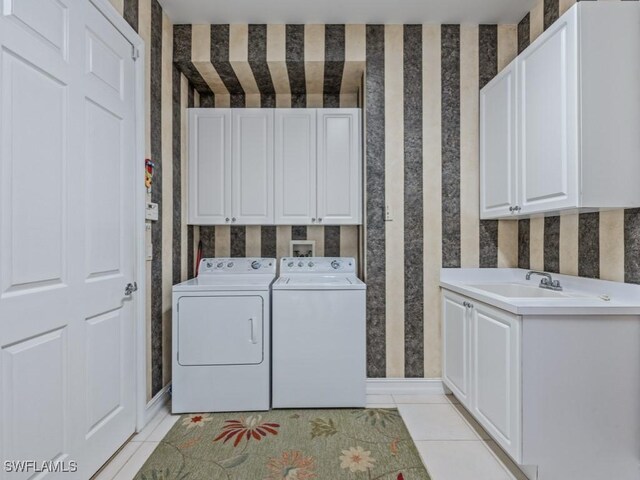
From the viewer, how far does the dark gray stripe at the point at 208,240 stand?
10.3 ft

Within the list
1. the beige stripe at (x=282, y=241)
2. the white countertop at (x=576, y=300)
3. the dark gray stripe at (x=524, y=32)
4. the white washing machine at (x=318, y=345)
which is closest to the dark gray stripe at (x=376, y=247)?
the white washing machine at (x=318, y=345)

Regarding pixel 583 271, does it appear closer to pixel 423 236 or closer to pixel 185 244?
pixel 423 236

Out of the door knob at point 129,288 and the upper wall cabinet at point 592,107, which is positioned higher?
the upper wall cabinet at point 592,107

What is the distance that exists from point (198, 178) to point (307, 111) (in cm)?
102

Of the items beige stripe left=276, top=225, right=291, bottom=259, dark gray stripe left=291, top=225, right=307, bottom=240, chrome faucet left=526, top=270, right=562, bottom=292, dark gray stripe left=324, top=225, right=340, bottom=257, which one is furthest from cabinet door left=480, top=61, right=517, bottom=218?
beige stripe left=276, top=225, right=291, bottom=259

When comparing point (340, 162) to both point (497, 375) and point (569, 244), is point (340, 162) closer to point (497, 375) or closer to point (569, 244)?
point (569, 244)

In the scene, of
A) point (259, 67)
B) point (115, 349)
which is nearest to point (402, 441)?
point (115, 349)

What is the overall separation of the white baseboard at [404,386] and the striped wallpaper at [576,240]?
1101 mm

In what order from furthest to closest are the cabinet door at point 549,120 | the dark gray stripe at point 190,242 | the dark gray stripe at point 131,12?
the dark gray stripe at point 190,242
the dark gray stripe at point 131,12
the cabinet door at point 549,120

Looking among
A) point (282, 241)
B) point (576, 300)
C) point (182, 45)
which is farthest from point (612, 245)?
point (182, 45)

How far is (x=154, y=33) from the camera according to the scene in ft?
7.68

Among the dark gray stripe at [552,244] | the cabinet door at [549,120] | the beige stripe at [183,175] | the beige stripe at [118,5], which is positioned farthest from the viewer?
the beige stripe at [183,175]

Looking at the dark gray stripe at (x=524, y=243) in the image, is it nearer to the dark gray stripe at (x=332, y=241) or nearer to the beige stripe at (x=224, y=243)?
the dark gray stripe at (x=332, y=241)

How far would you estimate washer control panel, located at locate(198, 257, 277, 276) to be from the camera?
9.37 ft
